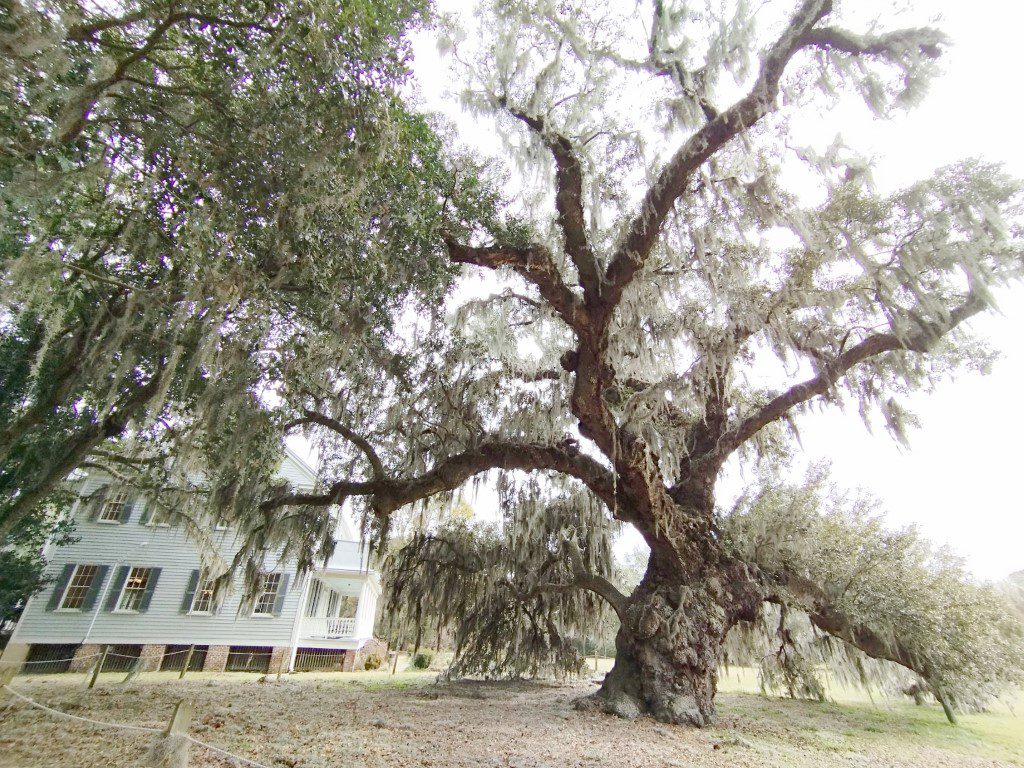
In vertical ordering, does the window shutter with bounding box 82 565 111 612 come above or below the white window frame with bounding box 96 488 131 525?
below

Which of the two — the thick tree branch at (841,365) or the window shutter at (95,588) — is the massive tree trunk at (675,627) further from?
the window shutter at (95,588)

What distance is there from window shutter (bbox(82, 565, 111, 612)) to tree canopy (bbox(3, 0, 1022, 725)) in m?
6.06

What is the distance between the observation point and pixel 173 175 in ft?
18.3

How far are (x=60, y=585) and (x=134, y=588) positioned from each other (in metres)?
1.68

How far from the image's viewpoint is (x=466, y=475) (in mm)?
7871

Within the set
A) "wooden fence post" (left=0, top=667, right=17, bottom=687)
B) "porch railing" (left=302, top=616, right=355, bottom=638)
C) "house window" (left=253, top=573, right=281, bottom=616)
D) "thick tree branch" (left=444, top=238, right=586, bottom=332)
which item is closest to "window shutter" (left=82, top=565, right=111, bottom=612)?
"house window" (left=253, top=573, right=281, bottom=616)

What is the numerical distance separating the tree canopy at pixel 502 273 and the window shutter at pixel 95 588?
606cm

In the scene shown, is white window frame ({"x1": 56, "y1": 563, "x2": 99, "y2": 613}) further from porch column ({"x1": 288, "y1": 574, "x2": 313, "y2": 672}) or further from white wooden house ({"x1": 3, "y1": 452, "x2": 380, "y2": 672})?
porch column ({"x1": 288, "y1": 574, "x2": 313, "y2": 672})

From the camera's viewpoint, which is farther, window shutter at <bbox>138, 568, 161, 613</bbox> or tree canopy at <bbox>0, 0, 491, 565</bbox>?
window shutter at <bbox>138, 568, 161, 613</bbox>

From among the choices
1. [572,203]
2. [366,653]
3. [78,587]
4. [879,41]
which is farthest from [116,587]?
[879,41]

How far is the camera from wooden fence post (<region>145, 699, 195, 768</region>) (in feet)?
9.82

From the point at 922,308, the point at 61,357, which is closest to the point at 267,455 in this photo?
the point at 61,357

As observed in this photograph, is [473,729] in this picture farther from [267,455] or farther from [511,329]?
[511,329]

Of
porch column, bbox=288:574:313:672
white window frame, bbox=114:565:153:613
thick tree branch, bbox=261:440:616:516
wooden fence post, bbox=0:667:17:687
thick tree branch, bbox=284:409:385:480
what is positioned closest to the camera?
wooden fence post, bbox=0:667:17:687
